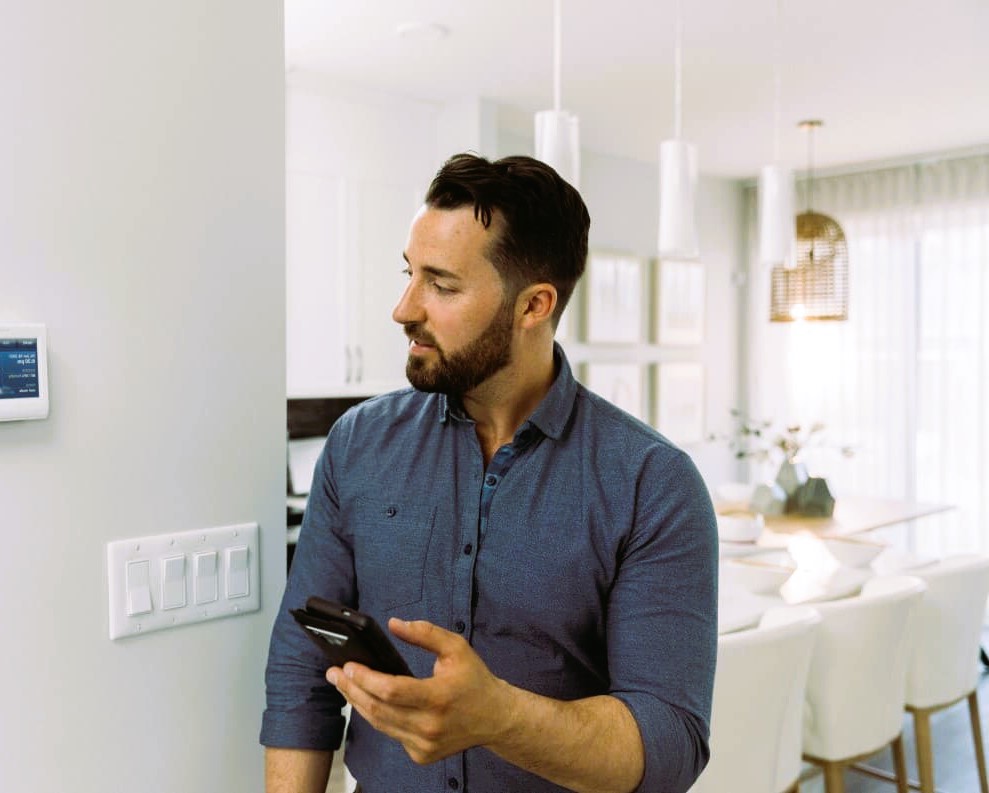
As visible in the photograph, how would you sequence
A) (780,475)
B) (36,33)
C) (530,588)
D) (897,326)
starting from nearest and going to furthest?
(36,33)
(530,588)
(780,475)
(897,326)

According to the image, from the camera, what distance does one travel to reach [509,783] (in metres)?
1.18

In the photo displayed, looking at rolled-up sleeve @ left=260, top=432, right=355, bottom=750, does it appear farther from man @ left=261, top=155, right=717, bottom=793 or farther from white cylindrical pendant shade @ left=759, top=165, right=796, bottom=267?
white cylindrical pendant shade @ left=759, top=165, right=796, bottom=267

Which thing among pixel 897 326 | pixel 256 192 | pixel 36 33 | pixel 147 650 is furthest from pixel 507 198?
pixel 897 326

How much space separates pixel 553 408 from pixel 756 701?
1.06 meters

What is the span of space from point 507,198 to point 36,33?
0.58 meters

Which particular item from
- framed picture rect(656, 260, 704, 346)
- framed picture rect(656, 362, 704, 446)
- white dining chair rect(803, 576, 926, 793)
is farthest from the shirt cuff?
framed picture rect(656, 260, 704, 346)

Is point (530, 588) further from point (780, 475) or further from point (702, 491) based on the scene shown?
point (780, 475)

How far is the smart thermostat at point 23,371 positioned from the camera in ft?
3.36

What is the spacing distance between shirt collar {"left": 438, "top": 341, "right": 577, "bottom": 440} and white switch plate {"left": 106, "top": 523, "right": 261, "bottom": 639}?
1.03 feet

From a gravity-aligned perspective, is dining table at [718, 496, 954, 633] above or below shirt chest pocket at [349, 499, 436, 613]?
below

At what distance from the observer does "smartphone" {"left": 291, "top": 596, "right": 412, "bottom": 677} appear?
2.92 ft

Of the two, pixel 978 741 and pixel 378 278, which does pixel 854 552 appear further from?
pixel 378 278

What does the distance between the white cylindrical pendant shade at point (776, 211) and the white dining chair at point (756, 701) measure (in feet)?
4.61

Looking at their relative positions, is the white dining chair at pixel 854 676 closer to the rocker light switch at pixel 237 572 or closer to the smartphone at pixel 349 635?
the rocker light switch at pixel 237 572
